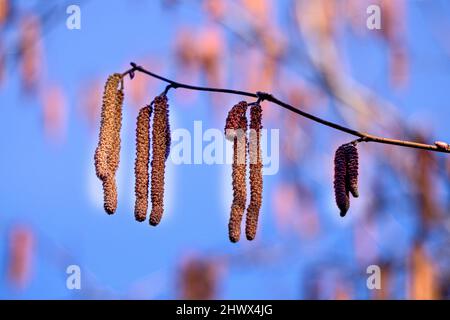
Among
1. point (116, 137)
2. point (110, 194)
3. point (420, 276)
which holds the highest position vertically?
point (116, 137)

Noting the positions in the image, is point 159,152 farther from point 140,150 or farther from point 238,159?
point 238,159

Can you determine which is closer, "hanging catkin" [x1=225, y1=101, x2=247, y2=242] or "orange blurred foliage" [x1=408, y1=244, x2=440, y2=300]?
"hanging catkin" [x1=225, y1=101, x2=247, y2=242]

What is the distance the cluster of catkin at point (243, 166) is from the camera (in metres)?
1.67

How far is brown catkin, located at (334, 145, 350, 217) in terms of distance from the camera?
1.70 metres

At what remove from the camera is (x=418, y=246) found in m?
4.59

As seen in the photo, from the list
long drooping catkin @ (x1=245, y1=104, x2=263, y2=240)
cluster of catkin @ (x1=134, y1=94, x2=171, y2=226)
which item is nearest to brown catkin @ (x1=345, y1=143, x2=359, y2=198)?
long drooping catkin @ (x1=245, y1=104, x2=263, y2=240)

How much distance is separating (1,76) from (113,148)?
325cm

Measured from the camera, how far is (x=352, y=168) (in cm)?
176

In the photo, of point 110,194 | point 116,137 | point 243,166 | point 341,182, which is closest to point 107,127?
point 116,137

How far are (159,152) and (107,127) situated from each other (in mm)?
103

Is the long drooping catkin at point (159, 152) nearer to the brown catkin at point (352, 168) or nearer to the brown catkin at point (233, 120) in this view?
the brown catkin at point (233, 120)

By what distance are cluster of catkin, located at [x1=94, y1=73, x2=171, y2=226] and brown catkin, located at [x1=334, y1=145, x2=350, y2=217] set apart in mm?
311

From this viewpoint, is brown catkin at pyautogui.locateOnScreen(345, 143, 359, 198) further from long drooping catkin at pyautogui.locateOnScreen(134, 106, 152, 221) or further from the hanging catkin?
long drooping catkin at pyautogui.locateOnScreen(134, 106, 152, 221)

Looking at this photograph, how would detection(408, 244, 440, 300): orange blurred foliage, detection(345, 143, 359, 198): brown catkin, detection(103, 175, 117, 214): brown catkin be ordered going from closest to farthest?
detection(103, 175, 117, 214): brown catkin → detection(345, 143, 359, 198): brown catkin → detection(408, 244, 440, 300): orange blurred foliage
